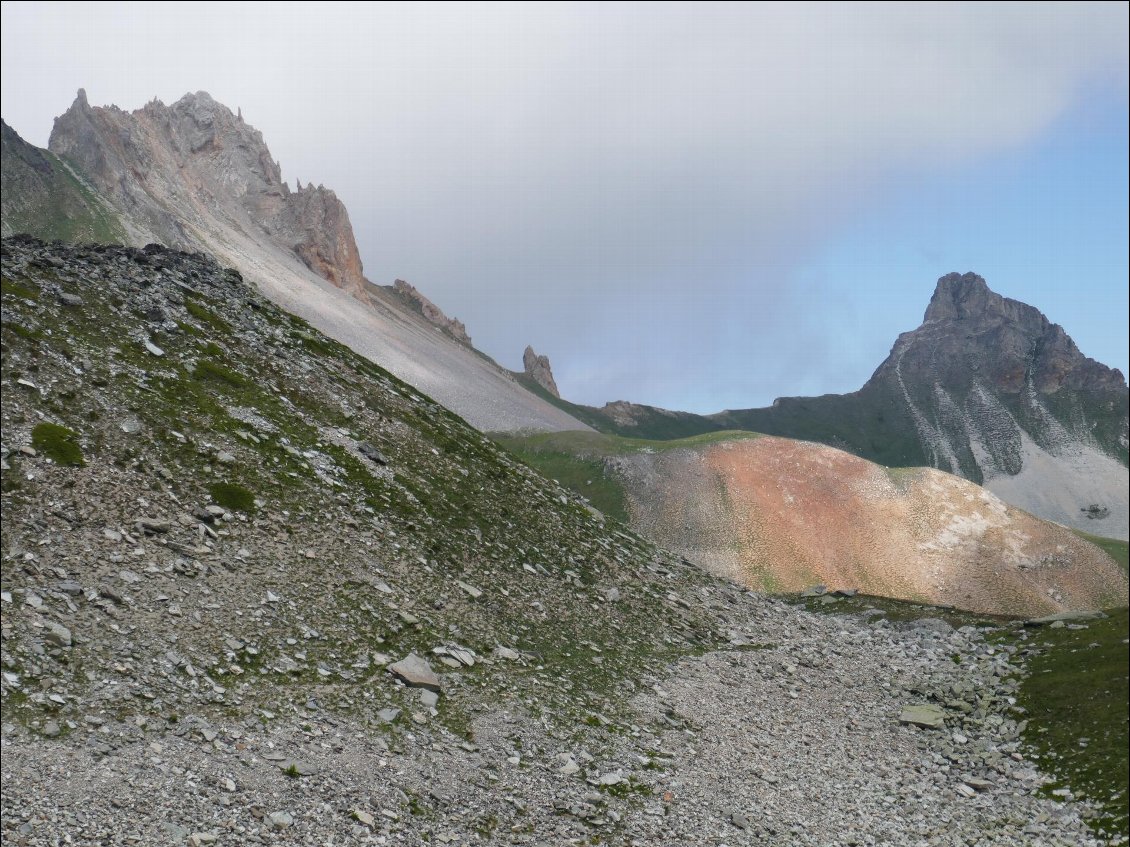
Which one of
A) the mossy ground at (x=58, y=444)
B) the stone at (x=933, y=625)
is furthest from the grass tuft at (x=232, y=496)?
the stone at (x=933, y=625)

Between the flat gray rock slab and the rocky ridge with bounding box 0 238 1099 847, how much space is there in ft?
0.30

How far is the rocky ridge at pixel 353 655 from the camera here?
89.0ft

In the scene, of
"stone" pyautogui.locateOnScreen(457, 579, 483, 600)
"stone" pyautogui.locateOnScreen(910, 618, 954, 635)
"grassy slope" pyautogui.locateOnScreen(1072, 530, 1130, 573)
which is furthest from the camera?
"grassy slope" pyautogui.locateOnScreen(1072, 530, 1130, 573)

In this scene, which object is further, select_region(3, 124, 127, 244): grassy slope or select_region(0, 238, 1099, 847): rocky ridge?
select_region(3, 124, 127, 244): grassy slope

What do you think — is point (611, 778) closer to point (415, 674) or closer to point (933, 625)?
point (415, 674)

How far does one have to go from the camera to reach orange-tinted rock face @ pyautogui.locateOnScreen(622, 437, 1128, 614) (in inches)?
4569

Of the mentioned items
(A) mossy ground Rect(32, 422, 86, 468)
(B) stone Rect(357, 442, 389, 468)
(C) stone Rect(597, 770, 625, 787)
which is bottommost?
(A) mossy ground Rect(32, 422, 86, 468)

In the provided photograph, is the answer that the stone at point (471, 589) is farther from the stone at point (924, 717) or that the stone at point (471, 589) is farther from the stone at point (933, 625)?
the stone at point (933, 625)

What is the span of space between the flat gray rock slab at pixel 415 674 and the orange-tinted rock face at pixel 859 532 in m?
81.8

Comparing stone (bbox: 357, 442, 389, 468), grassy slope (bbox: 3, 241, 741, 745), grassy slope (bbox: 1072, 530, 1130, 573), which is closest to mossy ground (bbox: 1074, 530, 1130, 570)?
grassy slope (bbox: 1072, 530, 1130, 573)

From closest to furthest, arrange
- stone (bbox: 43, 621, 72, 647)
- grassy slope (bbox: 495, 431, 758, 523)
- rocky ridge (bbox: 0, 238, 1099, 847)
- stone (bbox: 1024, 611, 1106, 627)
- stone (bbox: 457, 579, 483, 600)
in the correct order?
1. rocky ridge (bbox: 0, 238, 1099, 847)
2. stone (bbox: 43, 621, 72, 647)
3. stone (bbox: 457, 579, 483, 600)
4. stone (bbox: 1024, 611, 1106, 627)
5. grassy slope (bbox: 495, 431, 758, 523)

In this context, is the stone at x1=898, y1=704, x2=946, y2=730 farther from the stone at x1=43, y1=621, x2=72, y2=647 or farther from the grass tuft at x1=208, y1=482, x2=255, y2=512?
the stone at x1=43, y1=621, x2=72, y2=647

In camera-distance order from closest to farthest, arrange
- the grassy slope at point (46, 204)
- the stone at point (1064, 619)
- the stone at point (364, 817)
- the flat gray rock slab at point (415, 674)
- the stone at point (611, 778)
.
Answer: the stone at point (364, 817), the stone at point (611, 778), the flat gray rock slab at point (415, 674), the stone at point (1064, 619), the grassy slope at point (46, 204)

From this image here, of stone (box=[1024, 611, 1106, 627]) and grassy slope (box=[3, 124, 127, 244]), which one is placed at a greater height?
stone (box=[1024, 611, 1106, 627])
